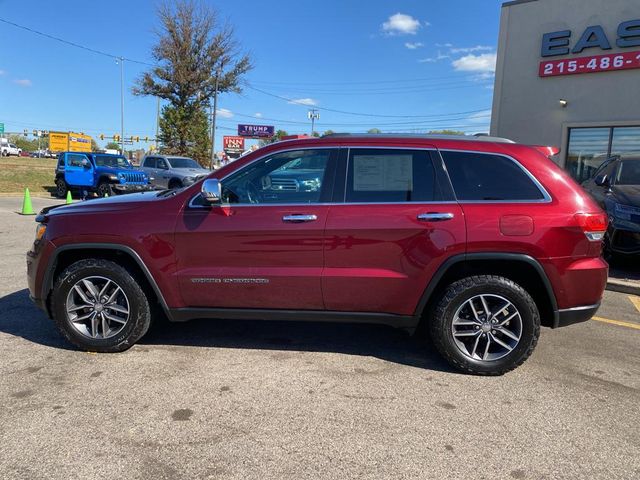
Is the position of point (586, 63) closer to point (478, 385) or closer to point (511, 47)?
point (511, 47)

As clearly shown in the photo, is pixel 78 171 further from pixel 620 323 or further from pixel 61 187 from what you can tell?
pixel 620 323

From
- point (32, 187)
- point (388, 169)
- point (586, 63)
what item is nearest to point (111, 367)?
point (388, 169)

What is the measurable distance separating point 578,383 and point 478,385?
2.56ft

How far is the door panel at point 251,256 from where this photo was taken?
3.69 metres

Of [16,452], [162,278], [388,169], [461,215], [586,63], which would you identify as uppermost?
[586,63]

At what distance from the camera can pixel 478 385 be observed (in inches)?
140

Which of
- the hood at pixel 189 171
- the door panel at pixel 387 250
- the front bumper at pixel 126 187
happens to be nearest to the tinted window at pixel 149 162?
the hood at pixel 189 171

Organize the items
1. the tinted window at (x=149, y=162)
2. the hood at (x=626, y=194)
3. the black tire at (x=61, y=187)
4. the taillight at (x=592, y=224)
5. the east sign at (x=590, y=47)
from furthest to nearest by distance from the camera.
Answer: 1. the tinted window at (x=149, y=162)
2. the black tire at (x=61, y=187)
3. the east sign at (x=590, y=47)
4. the hood at (x=626, y=194)
5. the taillight at (x=592, y=224)

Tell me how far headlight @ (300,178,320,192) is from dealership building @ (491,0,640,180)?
1164 centimetres

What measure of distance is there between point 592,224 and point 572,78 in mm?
12341

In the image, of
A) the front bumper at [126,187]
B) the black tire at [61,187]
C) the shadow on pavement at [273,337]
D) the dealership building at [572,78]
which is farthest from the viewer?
the black tire at [61,187]

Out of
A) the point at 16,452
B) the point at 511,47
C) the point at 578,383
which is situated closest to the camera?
the point at 16,452

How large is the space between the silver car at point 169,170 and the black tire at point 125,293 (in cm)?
1568

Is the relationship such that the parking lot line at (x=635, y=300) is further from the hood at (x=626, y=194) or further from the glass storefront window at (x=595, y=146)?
the glass storefront window at (x=595, y=146)
